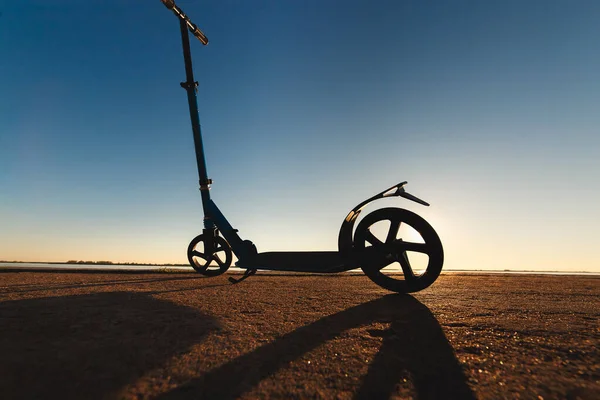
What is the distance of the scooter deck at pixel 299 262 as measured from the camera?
13.4ft

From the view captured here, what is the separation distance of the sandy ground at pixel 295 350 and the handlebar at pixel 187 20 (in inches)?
250

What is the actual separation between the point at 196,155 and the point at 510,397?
6611 mm

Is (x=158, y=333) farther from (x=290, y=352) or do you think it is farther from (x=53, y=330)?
(x=290, y=352)

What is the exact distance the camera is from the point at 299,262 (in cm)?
459

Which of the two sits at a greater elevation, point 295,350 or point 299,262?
point 299,262

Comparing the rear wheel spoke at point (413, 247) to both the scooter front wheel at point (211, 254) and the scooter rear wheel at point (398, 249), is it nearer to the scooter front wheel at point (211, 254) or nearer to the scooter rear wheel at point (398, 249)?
the scooter rear wheel at point (398, 249)

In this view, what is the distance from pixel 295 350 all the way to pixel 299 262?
9.46 feet

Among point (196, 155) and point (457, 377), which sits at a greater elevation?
point (196, 155)

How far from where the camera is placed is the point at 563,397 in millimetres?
1205

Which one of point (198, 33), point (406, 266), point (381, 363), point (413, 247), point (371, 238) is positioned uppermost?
point (198, 33)

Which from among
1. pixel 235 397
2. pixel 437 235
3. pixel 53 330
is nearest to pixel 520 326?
pixel 437 235

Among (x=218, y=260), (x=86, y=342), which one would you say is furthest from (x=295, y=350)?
(x=218, y=260)

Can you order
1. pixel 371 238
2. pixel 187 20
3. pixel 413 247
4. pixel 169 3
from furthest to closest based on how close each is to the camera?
pixel 187 20 < pixel 169 3 < pixel 371 238 < pixel 413 247

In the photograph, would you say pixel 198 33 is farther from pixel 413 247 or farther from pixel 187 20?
pixel 413 247
